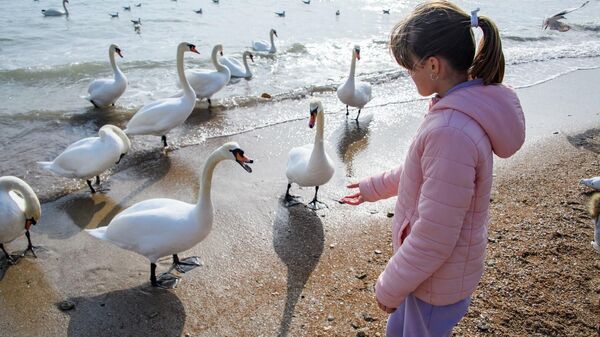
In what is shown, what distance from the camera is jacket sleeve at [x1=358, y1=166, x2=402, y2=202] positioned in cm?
269

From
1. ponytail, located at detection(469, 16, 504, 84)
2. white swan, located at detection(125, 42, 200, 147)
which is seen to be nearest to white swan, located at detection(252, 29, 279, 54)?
white swan, located at detection(125, 42, 200, 147)

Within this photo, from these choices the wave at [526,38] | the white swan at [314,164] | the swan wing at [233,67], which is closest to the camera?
the white swan at [314,164]

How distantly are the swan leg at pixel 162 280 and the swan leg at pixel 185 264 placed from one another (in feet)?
0.47

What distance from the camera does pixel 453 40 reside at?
1994 mm

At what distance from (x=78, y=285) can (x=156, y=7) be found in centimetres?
2090

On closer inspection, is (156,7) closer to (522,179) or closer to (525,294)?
(522,179)

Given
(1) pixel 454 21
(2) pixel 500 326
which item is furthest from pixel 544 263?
(1) pixel 454 21

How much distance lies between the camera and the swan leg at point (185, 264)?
459 cm

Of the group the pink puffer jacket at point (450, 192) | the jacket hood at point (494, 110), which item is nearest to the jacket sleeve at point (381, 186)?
the pink puffer jacket at point (450, 192)

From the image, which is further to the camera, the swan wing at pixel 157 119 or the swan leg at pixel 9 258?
the swan wing at pixel 157 119

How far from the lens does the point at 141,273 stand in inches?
180

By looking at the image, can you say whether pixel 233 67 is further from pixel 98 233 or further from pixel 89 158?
pixel 98 233

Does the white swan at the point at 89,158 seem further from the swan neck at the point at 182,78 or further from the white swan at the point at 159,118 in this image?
the swan neck at the point at 182,78

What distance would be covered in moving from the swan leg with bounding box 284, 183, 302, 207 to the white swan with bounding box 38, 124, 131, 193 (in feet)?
7.93
